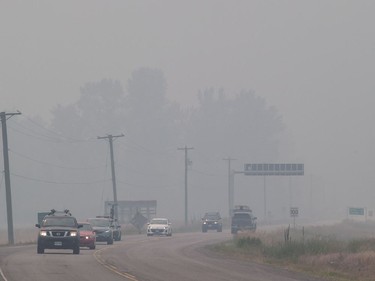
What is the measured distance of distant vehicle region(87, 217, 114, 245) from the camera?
6644 centimetres

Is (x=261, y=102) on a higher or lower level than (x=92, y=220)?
higher

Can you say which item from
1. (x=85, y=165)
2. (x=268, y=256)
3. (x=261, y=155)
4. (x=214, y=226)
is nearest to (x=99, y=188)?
(x=85, y=165)

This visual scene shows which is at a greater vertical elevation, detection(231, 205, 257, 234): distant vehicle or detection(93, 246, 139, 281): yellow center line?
detection(93, 246, 139, 281): yellow center line

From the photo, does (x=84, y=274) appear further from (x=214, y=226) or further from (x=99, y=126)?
(x=99, y=126)

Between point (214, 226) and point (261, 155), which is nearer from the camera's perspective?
point (214, 226)

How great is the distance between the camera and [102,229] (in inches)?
2630

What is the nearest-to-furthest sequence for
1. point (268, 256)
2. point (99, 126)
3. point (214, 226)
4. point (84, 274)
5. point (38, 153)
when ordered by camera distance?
point (84, 274) < point (268, 256) < point (214, 226) < point (99, 126) < point (38, 153)

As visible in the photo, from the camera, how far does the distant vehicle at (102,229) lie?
66438 mm

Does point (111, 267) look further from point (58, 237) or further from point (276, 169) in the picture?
point (276, 169)

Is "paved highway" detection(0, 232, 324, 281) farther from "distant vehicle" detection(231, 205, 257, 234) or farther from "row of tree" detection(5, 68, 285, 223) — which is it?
"row of tree" detection(5, 68, 285, 223)

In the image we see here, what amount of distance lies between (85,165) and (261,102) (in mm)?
36972

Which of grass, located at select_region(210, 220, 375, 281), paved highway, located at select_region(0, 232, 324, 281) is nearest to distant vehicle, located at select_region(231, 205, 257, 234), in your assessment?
grass, located at select_region(210, 220, 375, 281)

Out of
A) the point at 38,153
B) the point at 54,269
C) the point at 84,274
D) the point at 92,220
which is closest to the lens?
the point at 84,274

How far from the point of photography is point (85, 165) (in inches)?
7136
